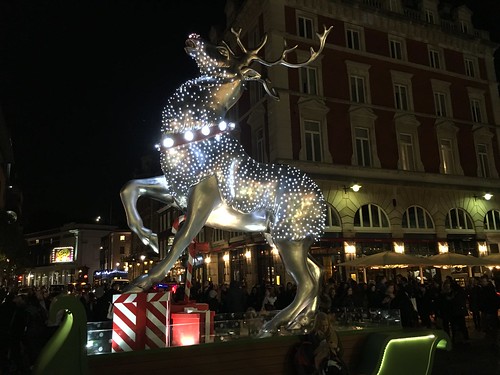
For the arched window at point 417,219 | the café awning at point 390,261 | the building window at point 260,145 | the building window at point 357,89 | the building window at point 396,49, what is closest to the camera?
the café awning at point 390,261

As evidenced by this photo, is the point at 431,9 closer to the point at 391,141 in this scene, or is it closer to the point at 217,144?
the point at 391,141

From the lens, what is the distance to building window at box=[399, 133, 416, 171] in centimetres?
2409

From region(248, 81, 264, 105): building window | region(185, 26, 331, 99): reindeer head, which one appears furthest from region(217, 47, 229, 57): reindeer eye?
region(248, 81, 264, 105): building window

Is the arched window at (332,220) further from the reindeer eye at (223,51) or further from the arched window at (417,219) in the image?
the reindeer eye at (223,51)

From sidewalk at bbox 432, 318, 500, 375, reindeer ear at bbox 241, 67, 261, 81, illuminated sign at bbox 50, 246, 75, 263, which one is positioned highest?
illuminated sign at bbox 50, 246, 75, 263

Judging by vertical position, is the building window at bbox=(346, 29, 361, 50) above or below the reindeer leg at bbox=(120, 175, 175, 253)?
above

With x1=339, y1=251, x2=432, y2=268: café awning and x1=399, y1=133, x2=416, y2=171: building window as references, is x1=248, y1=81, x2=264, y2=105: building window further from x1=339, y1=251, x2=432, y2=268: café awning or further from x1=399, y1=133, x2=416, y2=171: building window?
x1=339, y1=251, x2=432, y2=268: café awning

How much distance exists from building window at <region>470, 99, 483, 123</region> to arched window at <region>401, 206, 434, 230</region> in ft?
24.4

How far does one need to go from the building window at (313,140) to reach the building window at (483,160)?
35.1ft

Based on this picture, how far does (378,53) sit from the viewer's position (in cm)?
2453

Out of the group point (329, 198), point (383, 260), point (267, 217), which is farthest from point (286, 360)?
point (329, 198)

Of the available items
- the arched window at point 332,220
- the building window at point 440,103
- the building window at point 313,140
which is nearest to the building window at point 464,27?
the building window at point 440,103

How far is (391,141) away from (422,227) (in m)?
4.69

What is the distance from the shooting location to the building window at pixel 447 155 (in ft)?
82.7
